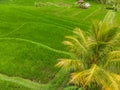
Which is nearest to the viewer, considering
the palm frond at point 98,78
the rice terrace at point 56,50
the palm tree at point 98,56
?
the palm frond at point 98,78

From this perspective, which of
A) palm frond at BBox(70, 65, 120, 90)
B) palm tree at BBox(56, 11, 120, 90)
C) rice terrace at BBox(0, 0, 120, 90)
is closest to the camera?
palm frond at BBox(70, 65, 120, 90)

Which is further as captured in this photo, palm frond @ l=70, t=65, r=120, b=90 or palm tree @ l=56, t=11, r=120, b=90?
palm tree @ l=56, t=11, r=120, b=90

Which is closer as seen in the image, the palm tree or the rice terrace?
the palm tree

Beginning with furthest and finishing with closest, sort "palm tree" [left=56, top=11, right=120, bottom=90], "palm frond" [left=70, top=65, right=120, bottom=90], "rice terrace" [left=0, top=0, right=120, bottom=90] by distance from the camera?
1. "rice terrace" [left=0, top=0, right=120, bottom=90]
2. "palm tree" [left=56, top=11, right=120, bottom=90]
3. "palm frond" [left=70, top=65, right=120, bottom=90]

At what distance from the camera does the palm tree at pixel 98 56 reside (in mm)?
14688

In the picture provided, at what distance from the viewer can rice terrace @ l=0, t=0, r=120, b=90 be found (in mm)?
15453

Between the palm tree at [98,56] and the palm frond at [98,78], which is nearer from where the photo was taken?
the palm frond at [98,78]

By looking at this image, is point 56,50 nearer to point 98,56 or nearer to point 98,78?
point 98,56

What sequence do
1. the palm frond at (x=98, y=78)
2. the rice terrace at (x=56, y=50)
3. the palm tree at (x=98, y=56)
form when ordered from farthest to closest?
the rice terrace at (x=56, y=50), the palm tree at (x=98, y=56), the palm frond at (x=98, y=78)

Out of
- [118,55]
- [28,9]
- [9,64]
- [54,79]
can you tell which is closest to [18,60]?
[9,64]

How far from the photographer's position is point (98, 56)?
53.1 feet

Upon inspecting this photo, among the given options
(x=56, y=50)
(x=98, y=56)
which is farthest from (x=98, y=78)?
(x=56, y=50)

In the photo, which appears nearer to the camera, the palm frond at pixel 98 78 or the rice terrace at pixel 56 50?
the palm frond at pixel 98 78

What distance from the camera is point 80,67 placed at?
15922 millimetres
